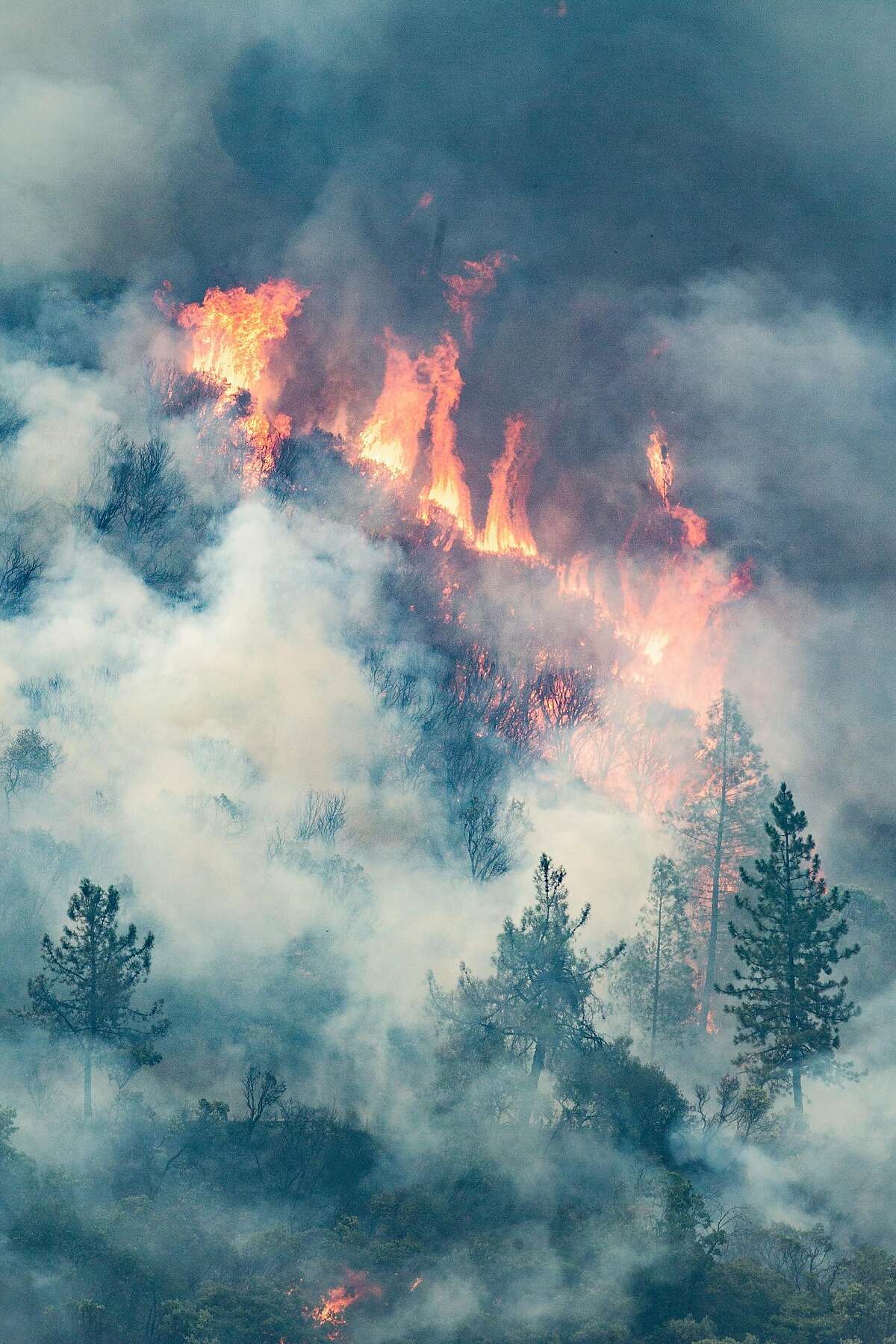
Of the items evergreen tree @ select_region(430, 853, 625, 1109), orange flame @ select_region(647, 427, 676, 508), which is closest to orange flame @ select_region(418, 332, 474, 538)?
orange flame @ select_region(647, 427, 676, 508)

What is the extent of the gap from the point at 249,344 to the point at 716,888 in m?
68.4

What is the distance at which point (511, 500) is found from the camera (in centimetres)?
11138

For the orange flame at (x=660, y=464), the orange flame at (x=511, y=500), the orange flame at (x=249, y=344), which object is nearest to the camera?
the orange flame at (x=249, y=344)

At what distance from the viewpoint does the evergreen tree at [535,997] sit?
154ft

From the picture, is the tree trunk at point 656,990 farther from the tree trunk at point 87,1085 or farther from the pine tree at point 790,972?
the tree trunk at point 87,1085

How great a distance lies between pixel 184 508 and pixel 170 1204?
50.9m

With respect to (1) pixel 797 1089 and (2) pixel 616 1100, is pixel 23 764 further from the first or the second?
(1) pixel 797 1089

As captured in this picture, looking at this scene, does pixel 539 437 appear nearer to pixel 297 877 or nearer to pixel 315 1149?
pixel 297 877

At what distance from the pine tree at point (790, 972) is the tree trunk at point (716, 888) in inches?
434

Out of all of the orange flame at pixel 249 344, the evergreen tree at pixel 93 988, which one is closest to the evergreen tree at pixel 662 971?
the evergreen tree at pixel 93 988

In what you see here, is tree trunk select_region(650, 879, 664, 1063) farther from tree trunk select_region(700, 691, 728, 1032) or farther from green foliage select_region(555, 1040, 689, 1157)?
green foliage select_region(555, 1040, 689, 1157)

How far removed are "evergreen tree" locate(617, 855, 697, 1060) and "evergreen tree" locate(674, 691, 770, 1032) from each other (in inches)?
157

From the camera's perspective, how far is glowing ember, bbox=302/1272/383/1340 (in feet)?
131

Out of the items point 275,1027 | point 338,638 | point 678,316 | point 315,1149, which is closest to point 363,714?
point 338,638
